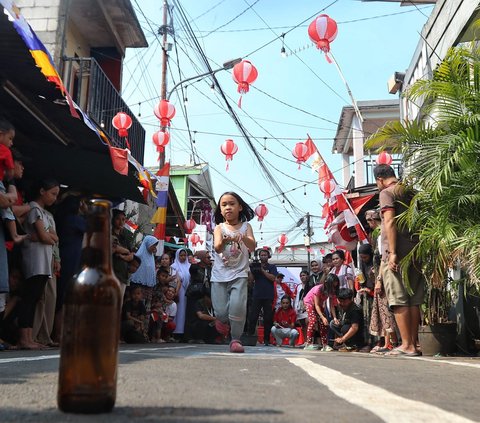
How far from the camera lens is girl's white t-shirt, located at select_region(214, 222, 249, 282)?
5.75 metres

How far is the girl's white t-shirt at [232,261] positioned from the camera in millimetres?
5754

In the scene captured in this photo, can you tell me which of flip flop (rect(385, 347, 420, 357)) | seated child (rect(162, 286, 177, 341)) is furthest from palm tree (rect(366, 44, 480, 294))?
seated child (rect(162, 286, 177, 341))

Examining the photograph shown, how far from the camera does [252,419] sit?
5.22ft

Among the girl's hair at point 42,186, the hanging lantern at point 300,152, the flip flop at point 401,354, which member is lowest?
the flip flop at point 401,354

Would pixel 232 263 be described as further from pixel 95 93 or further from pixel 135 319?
pixel 95 93

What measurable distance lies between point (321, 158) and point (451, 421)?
37.4ft

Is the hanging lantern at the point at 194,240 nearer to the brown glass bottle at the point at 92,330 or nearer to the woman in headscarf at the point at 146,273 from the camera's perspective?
the woman in headscarf at the point at 146,273

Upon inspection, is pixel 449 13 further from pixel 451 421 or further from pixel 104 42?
pixel 451 421

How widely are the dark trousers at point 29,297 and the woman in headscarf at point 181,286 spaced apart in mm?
5519

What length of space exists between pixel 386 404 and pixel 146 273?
7638 millimetres

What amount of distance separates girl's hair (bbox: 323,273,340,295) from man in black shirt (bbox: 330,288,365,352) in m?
0.78

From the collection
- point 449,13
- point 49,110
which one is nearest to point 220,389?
point 49,110

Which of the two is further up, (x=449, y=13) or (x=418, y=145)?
(x=449, y=13)

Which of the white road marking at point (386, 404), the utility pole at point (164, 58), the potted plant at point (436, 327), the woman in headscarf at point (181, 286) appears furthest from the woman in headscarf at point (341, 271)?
the utility pole at point (164, 58)
